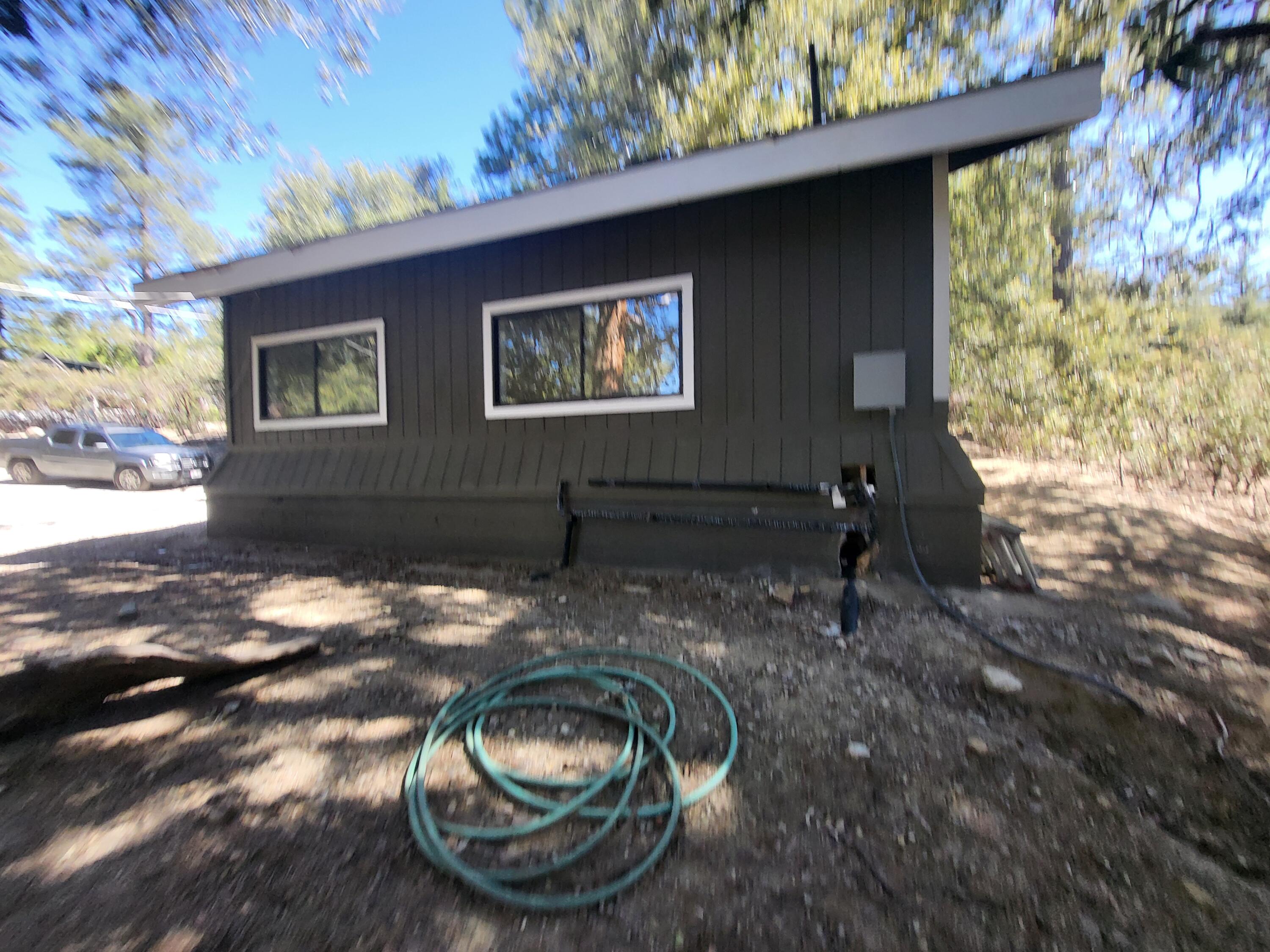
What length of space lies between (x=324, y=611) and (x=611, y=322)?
308cm

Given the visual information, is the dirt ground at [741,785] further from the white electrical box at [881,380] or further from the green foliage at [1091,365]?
the green foliage at [1091,365]

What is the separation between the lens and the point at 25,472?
1281 centimetres

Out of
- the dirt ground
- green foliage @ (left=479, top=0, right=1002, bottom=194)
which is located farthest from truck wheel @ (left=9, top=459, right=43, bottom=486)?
green foliage @ (left=479, top=0, right=1002, bottom=194)

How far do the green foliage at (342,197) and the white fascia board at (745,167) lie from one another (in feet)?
65.9

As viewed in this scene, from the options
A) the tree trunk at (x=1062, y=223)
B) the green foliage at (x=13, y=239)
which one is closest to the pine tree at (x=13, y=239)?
the green foliage at (x=13, y=239)

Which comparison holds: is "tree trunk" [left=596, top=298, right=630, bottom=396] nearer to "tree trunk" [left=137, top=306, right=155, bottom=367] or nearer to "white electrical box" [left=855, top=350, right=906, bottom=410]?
"white electrical box" [left=855, top=350, right=906, bottom=410]

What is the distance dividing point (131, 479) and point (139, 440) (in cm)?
108

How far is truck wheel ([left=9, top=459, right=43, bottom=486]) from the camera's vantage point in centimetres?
1273

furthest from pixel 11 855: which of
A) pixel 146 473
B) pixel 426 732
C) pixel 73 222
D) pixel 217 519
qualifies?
pixel 73 222

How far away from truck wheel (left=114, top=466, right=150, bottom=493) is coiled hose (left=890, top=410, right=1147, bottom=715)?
48.5 feet

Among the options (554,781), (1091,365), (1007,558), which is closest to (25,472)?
(554,781)

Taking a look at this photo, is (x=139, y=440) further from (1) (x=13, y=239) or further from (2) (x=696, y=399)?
(2) (x=696, y=399)

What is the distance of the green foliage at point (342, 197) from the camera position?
22.3 m

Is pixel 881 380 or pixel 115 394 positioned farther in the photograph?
pixel 115 394
